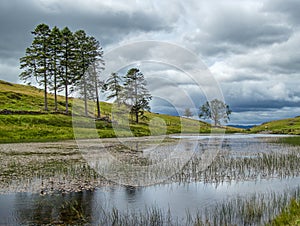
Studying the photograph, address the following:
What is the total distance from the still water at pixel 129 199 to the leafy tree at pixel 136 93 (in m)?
61.7

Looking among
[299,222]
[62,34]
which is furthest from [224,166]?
[62,34]

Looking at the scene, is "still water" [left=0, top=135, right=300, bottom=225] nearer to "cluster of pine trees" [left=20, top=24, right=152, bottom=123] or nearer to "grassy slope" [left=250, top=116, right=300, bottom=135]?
"cluster of pine trees" [left=20, top=24, right=152, bottom=123]

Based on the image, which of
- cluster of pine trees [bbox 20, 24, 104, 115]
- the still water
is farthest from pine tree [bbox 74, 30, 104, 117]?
the still water

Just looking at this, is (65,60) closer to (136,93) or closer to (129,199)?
(136,93)

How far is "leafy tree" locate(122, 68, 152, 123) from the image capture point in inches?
3145

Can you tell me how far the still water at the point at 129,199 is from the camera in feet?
40.0

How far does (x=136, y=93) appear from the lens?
80688mm

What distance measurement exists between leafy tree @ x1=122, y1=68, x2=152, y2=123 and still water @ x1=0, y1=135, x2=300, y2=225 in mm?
61722

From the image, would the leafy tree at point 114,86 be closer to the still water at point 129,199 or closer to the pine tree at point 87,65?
the pine tree at point 87,65

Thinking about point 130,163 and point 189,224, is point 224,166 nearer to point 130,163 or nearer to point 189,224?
point 130,163

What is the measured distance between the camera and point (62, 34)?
229 ft

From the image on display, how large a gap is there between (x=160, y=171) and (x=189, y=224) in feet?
32.1

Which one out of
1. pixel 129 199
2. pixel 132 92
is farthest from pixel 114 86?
pixel 129 199

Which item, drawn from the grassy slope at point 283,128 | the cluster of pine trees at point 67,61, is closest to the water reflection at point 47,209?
the cluster of pine trees at point 67,61
